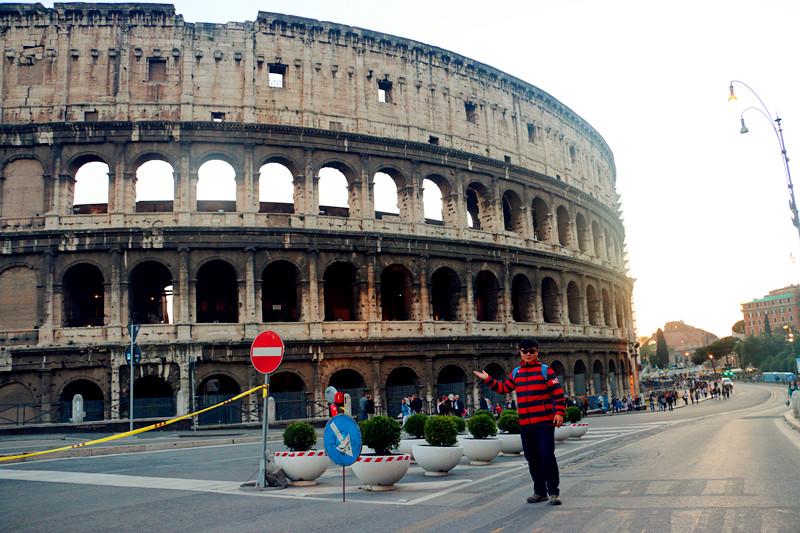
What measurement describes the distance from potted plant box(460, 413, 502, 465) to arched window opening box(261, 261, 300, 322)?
56.2ft

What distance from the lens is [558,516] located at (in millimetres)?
6703

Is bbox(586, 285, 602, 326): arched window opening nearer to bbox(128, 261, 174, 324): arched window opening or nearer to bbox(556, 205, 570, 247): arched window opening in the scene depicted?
bbox(556, 205, 570, 247): arched window opening

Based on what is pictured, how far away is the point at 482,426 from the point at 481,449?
1.42 ft

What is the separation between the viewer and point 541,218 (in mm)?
36500

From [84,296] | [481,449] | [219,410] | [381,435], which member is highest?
[84,296]

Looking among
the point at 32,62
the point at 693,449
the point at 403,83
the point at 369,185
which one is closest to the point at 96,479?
the point at 693,449

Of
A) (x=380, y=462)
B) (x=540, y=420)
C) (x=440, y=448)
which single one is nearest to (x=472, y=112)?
(x=440, y=448)

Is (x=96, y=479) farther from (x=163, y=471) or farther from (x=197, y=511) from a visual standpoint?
(x=197, y=511)

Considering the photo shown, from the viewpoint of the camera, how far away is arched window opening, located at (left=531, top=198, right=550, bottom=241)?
119 feet

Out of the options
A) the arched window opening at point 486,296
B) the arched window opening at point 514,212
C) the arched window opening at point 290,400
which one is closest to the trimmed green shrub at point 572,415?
the arched window opening at point 290,400

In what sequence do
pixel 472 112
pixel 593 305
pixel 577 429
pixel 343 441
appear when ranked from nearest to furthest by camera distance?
pixel 343 441 → pixel 577 429 → pixel 472 112 → pixel 593 305

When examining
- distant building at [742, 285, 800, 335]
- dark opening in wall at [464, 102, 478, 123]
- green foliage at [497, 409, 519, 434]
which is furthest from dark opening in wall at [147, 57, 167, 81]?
distant building at [742, 285, 800, 335]

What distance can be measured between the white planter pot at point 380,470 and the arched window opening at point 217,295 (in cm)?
1974

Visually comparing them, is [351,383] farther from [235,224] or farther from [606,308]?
[606,308]
